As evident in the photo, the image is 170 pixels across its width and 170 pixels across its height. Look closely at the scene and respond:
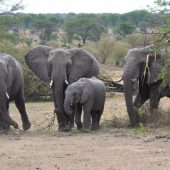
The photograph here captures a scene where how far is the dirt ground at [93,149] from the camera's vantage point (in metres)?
8.36

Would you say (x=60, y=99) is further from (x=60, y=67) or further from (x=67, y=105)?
(x=60, y=67)

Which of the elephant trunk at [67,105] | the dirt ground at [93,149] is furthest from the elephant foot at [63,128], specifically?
the elephant trunk at [67,105]

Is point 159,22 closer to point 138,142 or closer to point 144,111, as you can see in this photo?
point 144,111

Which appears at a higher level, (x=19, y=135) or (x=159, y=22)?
(x=159, y=22)

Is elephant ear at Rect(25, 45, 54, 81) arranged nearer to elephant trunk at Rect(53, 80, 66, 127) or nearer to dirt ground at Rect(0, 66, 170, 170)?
elephant trunk at Rect(53, 80, 66, 127)

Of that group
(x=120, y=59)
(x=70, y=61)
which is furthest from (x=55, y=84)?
(x=120, y=59)

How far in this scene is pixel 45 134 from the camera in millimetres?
12430

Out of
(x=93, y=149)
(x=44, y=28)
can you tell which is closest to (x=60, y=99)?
(x=93, y=149)

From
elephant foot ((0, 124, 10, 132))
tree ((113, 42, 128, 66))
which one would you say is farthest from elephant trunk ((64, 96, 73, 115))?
tree ((113, 42, 128, 66))

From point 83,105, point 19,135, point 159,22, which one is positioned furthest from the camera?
point 159,22

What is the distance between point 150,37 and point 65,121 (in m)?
3.24

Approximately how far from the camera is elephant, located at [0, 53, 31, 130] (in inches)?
474

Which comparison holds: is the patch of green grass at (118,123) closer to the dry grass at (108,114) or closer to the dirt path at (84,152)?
the dry grass at (108,114)

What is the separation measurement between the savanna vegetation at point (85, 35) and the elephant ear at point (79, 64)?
54.6 inches
